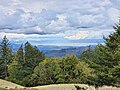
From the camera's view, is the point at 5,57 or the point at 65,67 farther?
the point at 5,57

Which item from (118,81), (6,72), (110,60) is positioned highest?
(110,60)

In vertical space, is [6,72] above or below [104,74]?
below

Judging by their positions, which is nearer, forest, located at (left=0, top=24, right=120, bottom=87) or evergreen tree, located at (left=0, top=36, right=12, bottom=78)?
forest, located at (left=0, top=24, right=120, bottom=87)

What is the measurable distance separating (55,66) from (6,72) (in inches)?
1006

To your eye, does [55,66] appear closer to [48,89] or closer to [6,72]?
[6,72]

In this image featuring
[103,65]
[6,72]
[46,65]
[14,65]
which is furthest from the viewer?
[6,72]

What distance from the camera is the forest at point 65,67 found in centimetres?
3325

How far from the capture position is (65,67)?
222 ft

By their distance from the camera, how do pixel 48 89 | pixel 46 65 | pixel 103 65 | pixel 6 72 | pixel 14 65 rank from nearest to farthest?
pixel 48 89 < pixel 103 65 < pixel 46 65 < pixel 14 65 < pixel 6 72

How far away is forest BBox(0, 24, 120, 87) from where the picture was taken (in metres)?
33.2

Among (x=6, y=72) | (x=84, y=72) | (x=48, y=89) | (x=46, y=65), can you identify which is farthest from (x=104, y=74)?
(x=6, y=72)

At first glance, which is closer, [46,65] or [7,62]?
[46,65]

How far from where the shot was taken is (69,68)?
221ft

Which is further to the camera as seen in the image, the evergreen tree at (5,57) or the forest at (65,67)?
the evergreen tree at (5,57)
